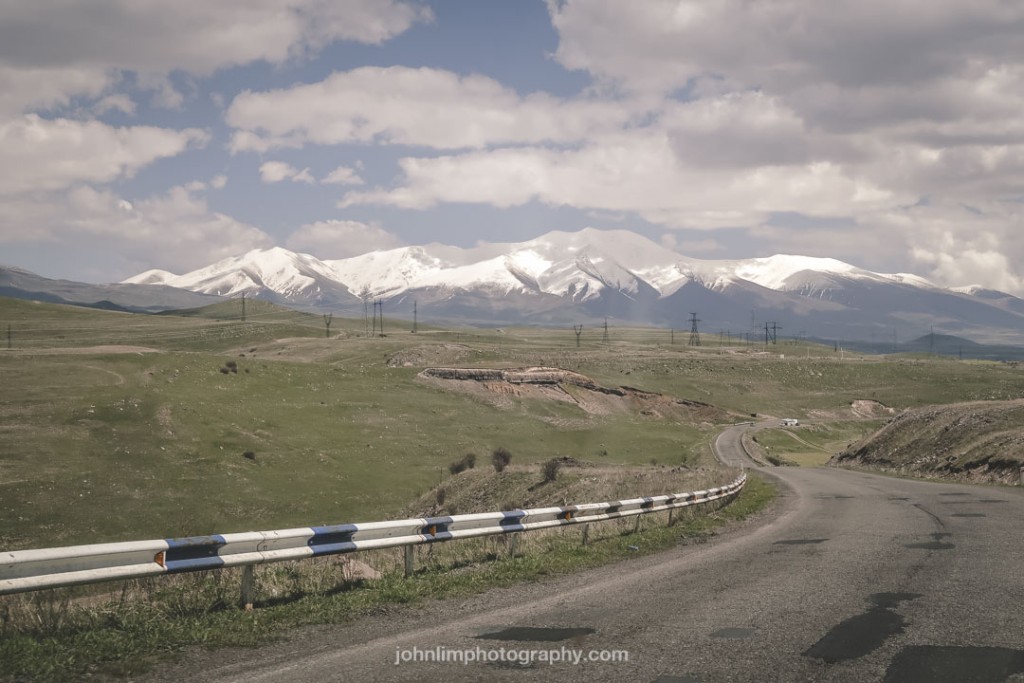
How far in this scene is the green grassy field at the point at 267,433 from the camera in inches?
1825

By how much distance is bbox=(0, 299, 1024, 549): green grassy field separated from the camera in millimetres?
46344

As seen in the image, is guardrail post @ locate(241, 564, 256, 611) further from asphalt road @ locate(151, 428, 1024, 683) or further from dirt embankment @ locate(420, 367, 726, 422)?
dirt embankment @ locate(420, 367, 726, 422)

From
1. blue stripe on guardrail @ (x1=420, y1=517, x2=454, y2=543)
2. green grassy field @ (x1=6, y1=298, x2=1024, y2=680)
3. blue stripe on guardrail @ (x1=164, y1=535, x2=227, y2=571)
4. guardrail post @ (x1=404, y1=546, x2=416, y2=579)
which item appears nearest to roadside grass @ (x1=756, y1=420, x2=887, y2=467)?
green grassy field @ (x1=6, y1=298, x2=1024, y2=680)

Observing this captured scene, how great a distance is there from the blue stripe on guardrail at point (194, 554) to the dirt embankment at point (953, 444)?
116 feet

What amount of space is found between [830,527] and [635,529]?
479cm

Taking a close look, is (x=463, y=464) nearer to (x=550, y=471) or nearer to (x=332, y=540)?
(x=550, y=471)

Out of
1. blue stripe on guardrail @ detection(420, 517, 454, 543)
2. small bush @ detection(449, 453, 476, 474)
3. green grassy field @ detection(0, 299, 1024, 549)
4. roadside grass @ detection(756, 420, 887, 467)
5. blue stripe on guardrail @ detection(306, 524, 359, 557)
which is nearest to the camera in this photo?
blue stripe on guardrail @ detection(306, 524, 359, 557)

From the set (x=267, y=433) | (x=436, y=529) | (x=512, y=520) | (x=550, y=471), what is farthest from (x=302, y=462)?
(x=436, y=529)

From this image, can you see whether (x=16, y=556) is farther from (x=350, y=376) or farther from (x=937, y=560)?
(x=350, y=376)

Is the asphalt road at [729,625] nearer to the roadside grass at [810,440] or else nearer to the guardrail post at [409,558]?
the guardrail post at [409,558]

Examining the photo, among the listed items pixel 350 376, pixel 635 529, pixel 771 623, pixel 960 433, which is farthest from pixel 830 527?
pixel 350 376

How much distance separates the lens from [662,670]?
8.51 meters

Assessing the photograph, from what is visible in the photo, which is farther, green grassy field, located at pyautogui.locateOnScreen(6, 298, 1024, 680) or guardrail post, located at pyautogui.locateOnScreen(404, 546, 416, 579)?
guardrail post, located at pyautogui.locateOnScreen(404, 546, 416, 579)

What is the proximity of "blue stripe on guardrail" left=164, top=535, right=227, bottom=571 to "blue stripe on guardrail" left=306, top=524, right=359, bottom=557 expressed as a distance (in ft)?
5.12
